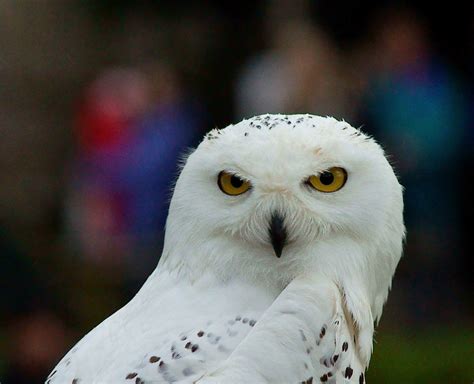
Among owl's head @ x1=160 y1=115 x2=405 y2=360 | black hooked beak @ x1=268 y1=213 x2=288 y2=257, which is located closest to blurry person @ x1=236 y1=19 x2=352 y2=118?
owl's head @ x1=160 y1=115 x2=405 y2=360

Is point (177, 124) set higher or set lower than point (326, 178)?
higher

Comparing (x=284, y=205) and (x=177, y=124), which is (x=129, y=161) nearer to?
(x=177, y=124)

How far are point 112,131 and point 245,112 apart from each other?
906 millimetres

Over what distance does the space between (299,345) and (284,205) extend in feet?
1.63

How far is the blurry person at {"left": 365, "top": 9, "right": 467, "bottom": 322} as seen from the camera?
7043 millimetres

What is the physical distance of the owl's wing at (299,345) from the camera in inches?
129

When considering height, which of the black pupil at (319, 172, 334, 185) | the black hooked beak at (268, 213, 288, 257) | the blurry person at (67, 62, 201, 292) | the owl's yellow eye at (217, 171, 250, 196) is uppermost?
the blurry person at (67, 62, 201, 292)

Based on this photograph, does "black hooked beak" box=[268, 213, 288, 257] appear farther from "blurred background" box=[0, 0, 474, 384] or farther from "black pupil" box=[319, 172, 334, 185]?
"blurred background" box=[0, 0, 474, 384]

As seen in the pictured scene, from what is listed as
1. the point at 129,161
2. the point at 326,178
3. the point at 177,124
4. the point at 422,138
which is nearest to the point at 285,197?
the point at 326,178

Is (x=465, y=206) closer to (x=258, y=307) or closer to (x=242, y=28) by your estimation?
(x=242, y=28)

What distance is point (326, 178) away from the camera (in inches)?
146

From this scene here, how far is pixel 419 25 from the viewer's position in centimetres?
802

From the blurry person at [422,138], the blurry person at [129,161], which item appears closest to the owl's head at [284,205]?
the blurry person at [422,138]

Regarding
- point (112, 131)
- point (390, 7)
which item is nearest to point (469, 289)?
point (390, 7)
